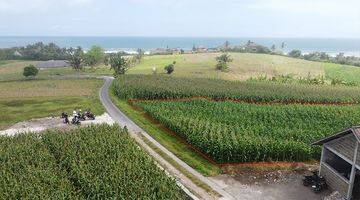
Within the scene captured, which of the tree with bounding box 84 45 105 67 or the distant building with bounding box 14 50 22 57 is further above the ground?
the tree with bounding box 84 45 105 67

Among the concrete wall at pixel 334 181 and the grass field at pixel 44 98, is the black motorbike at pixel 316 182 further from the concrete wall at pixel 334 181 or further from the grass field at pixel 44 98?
the grass field at pixel 44 98

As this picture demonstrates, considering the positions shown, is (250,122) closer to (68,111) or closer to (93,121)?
(93,121)

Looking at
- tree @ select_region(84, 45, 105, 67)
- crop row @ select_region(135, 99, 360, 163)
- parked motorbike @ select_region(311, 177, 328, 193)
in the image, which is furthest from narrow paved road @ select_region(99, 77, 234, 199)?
tree @ select_region(84, 45, 105, 67)

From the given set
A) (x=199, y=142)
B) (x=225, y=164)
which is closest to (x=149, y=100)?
(x=199, y=142)

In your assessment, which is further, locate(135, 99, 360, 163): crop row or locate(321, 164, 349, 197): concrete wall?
locate(135, 99, 360, 163): crop row

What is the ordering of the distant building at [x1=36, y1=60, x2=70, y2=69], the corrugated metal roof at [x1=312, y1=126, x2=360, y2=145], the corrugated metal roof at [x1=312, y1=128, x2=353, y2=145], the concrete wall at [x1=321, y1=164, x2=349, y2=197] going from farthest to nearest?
the distant building at [x1=36, y1=60, x2=70, y2=69], the concrete wall at [x1=321, y1=164, x2=349, y2=197], the corrugated metal roof at [x1=312, y1=128, x2=353, y2=145], the corrugated metal roof at [x1=312, y1=126, x2=360, y2=145]

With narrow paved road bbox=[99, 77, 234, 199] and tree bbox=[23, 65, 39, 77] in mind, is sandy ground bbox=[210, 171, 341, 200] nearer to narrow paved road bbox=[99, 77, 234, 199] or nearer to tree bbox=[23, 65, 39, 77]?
narrow paved road bbox=[99, 77, 234, 199]

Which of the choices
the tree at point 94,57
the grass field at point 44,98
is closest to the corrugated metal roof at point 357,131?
the grass field at point 44,98

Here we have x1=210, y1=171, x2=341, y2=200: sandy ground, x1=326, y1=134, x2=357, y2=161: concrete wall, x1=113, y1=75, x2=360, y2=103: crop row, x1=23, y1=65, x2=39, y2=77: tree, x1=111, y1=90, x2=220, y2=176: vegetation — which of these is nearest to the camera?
x1=326, y1=134, x2=357, y2=161: concrete wall
